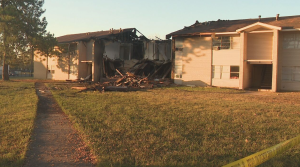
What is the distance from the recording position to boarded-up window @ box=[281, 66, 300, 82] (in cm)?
2011

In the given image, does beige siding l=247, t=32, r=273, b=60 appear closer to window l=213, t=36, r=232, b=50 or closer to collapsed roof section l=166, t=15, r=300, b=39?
collapsed roof section l=166, t=15, r=300, b=39

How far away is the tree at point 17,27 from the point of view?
24938 millimetres

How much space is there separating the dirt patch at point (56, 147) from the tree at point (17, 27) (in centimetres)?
2171

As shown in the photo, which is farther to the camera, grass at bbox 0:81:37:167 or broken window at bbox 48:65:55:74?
broken window at bbox 48:65:55:74

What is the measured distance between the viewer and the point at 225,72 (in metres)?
22.7

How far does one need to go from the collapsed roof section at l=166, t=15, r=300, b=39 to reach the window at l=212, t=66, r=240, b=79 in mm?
3317

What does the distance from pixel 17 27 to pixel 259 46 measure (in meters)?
23.9

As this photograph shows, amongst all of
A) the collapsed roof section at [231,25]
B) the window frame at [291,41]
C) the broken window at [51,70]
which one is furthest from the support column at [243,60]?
the broken window at [51,70]

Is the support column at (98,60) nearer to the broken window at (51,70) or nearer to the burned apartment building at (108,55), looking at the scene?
the burned apartment building at (108,55)

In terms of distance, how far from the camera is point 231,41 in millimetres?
22234

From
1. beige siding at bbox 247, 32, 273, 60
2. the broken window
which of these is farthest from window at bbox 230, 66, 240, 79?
the broken window

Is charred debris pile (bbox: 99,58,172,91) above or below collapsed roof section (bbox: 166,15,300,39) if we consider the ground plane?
below

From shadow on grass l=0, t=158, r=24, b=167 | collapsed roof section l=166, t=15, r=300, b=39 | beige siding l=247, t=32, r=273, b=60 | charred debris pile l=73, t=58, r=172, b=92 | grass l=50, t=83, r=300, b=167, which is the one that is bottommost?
shadow on grass l=0, t=158, r=24, b=167

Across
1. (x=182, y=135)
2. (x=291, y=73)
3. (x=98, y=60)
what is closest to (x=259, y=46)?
(x=291, y=73)
